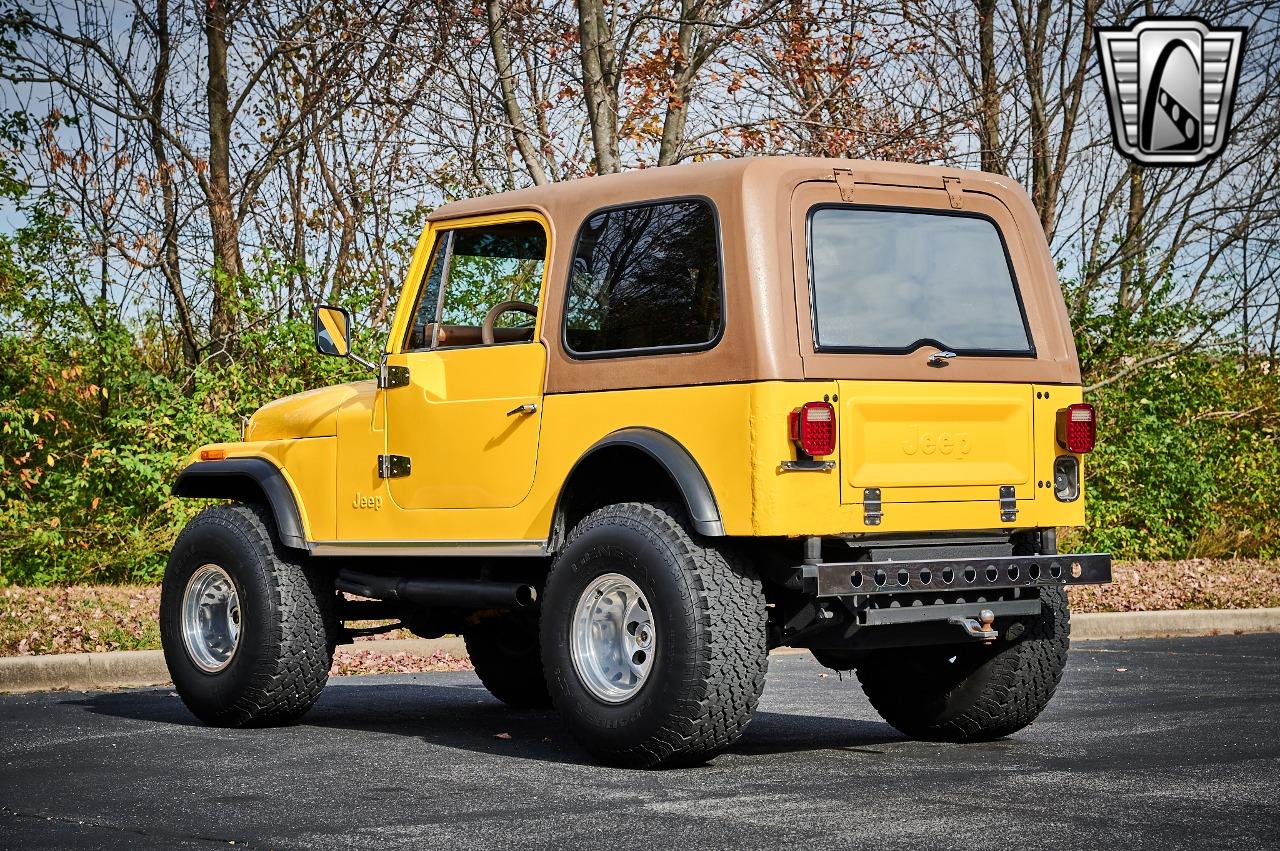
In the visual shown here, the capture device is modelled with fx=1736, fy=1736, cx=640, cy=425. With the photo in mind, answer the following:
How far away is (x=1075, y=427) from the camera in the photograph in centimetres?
727

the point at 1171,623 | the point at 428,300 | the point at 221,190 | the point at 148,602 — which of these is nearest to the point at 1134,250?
the point at 1171,623

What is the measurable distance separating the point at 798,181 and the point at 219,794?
3.28 metres

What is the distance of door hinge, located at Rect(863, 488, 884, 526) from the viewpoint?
6.73 meters

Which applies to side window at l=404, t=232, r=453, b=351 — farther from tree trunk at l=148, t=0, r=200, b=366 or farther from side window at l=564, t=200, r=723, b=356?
tree trunk at l=148, t=0, r=200, b=366

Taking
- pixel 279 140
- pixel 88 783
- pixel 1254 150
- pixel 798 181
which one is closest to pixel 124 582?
pixel 279 140

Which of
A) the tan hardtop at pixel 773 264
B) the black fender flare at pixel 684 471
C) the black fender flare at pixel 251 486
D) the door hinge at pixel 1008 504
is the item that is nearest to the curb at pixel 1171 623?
the tan hardtop at pixel 773 264

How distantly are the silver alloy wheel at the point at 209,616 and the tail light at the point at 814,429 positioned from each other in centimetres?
358

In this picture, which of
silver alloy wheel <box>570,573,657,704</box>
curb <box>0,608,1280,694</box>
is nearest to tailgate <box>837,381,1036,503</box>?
silver alloy wheel <box>570,573,657,704</box>

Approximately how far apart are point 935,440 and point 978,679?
Result: 1.38 m

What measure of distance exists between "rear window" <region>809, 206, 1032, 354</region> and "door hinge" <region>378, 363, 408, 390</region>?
7.26 ft

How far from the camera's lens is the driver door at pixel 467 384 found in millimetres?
7590

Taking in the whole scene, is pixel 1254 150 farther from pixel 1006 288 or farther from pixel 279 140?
pixel 1006 288

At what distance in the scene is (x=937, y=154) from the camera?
1703 centimetres

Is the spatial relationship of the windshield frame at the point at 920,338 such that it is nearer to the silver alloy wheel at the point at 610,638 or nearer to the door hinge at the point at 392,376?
the silver alloy wheel at the point at 610,638
